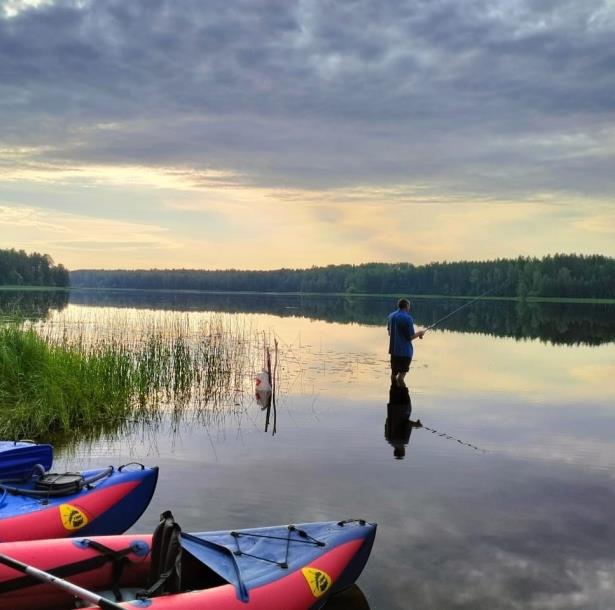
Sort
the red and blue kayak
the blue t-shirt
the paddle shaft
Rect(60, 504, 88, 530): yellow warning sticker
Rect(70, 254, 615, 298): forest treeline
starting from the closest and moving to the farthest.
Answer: the paddle shaft → the red and blue kayak → Rect(60, 504, 88, 530): yellow warning sticker → the blue t-shirt → Rect(70, 254, 615, 298): forest treeline

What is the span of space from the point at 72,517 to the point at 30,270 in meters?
126

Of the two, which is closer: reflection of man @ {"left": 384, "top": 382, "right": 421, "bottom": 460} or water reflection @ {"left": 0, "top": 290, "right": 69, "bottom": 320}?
reflection of man @ {"left": 384, "top": 382, "right": 421, "bottom": 460}

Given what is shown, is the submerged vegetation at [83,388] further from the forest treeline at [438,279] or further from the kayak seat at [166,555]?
the forest treeline at [438,279]

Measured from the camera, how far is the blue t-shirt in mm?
15953

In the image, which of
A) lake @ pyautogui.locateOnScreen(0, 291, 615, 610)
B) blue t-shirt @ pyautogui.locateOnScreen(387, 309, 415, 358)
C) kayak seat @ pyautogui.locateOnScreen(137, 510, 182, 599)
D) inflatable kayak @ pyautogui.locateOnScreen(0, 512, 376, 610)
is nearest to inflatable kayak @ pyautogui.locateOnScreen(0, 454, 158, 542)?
lake @ pyautogui.locateOnScreen(0, 291, 615, 610)

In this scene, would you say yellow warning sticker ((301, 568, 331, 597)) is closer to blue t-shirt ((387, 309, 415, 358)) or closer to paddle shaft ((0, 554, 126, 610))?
paddle shaft ((0, 554, 126, 610))

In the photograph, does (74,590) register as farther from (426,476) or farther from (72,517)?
(426,476)

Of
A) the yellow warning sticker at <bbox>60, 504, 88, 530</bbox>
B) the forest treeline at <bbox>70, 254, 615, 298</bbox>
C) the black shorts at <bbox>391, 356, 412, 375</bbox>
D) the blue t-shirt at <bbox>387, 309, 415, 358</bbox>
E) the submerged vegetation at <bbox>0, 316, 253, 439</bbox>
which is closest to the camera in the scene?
the yellow warning sticker at <bbox>60, 504, 88, 530</bbox>

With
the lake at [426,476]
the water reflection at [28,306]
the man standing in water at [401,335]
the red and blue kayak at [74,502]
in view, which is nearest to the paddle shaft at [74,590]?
the red and blue kayak at [74,502]

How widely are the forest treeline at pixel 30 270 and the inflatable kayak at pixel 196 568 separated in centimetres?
11820

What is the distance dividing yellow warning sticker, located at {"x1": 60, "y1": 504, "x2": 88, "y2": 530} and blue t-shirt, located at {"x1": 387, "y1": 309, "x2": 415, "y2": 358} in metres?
10.6

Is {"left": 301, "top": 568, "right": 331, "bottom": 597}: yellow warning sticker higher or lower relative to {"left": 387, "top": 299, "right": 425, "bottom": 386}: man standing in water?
lower

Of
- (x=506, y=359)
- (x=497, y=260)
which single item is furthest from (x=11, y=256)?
(x=506, y=359)

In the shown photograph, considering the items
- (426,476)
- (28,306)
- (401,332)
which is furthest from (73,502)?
(28,306)
